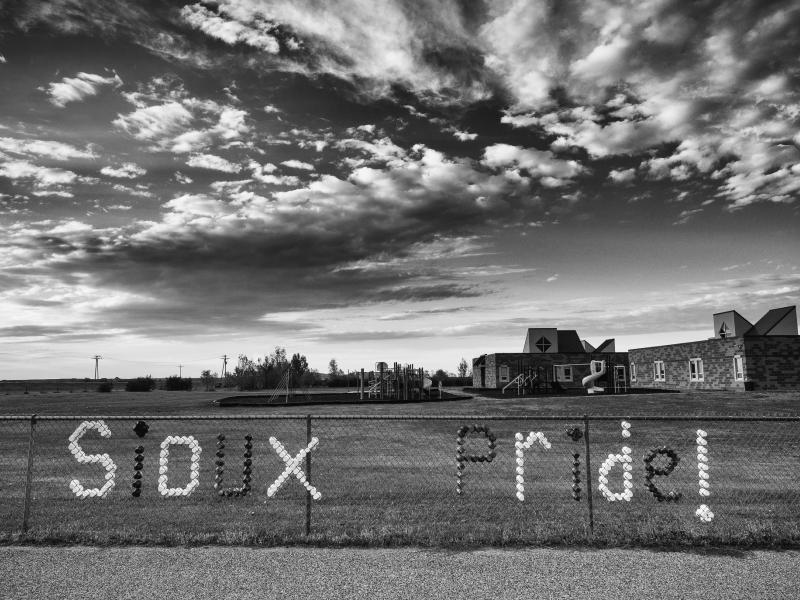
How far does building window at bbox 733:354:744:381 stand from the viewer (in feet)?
122

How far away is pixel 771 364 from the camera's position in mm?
36906

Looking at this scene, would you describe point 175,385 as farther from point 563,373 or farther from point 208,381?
point 563,373

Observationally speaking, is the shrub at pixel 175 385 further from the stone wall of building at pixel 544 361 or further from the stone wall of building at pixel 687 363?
the stone wall of building at pixel 687 363

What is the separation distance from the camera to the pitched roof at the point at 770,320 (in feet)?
149

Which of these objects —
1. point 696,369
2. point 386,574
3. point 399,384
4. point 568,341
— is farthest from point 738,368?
point 386,574

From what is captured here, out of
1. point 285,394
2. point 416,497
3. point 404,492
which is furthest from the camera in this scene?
point 285,394

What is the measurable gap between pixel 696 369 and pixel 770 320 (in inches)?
363

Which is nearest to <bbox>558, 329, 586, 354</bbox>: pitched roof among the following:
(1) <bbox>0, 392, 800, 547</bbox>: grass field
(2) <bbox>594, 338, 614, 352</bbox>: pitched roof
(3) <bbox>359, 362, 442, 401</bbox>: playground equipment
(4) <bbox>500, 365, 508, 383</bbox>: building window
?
(2) <bbox>594, 338, 614, 352</bbox>: pitched roof

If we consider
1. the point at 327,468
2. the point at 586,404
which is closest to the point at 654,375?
the point at 586,404

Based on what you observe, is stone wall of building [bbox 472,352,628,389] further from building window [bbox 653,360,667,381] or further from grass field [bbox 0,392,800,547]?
grass field [bbox 0,392,800,547]

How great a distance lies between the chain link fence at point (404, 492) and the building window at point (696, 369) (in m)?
28.6

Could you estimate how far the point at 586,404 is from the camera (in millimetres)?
31641

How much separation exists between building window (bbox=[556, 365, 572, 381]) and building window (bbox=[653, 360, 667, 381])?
10918 mm

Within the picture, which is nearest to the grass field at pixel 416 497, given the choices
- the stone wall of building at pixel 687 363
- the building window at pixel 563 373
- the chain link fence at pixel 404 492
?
the chain link fence at pixel 404 492
